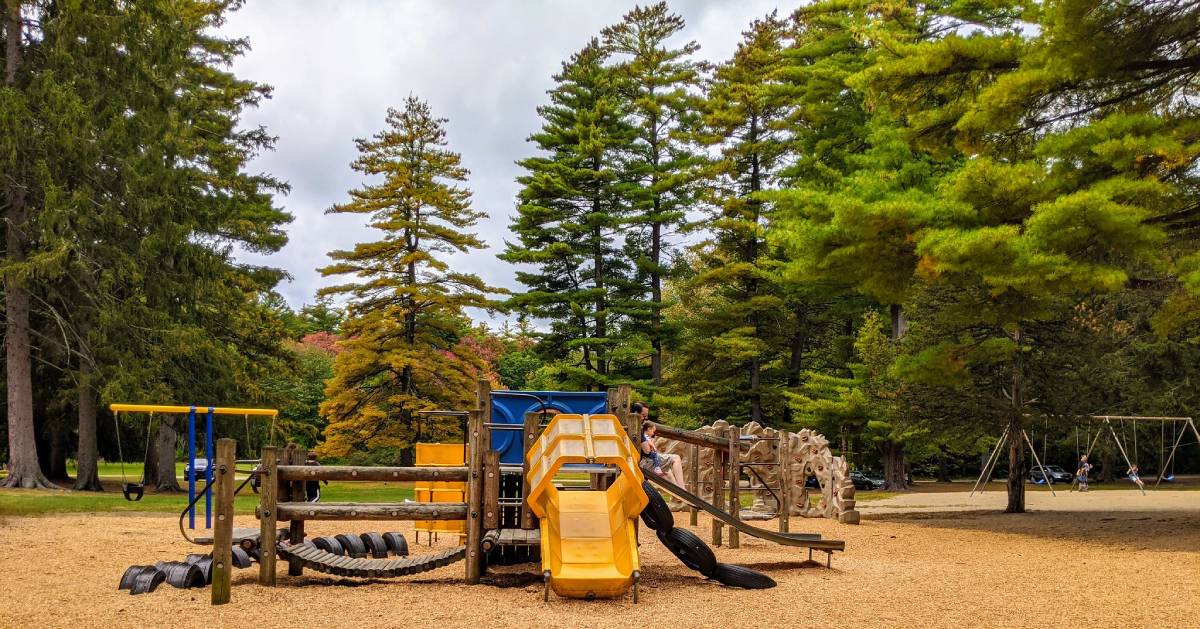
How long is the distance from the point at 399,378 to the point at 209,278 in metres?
6.91

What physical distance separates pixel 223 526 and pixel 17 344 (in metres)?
16.2

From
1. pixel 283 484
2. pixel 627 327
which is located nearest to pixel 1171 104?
pixel 283 484

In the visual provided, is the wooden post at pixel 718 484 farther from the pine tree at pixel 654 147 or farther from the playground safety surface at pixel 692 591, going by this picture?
the pine tree at pixel 654 147

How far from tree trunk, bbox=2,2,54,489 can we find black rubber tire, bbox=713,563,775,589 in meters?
17.1

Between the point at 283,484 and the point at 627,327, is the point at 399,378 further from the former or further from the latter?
the point at 283,484

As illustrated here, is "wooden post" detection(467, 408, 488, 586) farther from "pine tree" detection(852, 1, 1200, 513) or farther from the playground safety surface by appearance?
"pine tree" detection(852, 1, 1200, 513)

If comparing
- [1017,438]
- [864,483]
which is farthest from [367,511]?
[864,483]

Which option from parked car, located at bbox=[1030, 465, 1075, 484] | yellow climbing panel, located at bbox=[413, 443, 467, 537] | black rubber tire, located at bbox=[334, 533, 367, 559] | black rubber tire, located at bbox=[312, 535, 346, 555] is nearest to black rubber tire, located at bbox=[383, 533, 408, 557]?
black rubber tire, located at bbox=[334, 533, 367, 559]

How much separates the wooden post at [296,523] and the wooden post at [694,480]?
840 cm

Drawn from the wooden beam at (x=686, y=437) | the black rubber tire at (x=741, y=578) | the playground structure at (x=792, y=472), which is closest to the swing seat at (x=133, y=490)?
the playground structure at (x=792, y=472)

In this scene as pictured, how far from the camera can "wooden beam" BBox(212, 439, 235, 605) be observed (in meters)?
7.11

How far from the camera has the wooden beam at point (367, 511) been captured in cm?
797

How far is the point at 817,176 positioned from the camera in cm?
2894

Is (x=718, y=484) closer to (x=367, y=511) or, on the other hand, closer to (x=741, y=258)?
(x=367, y=511)
